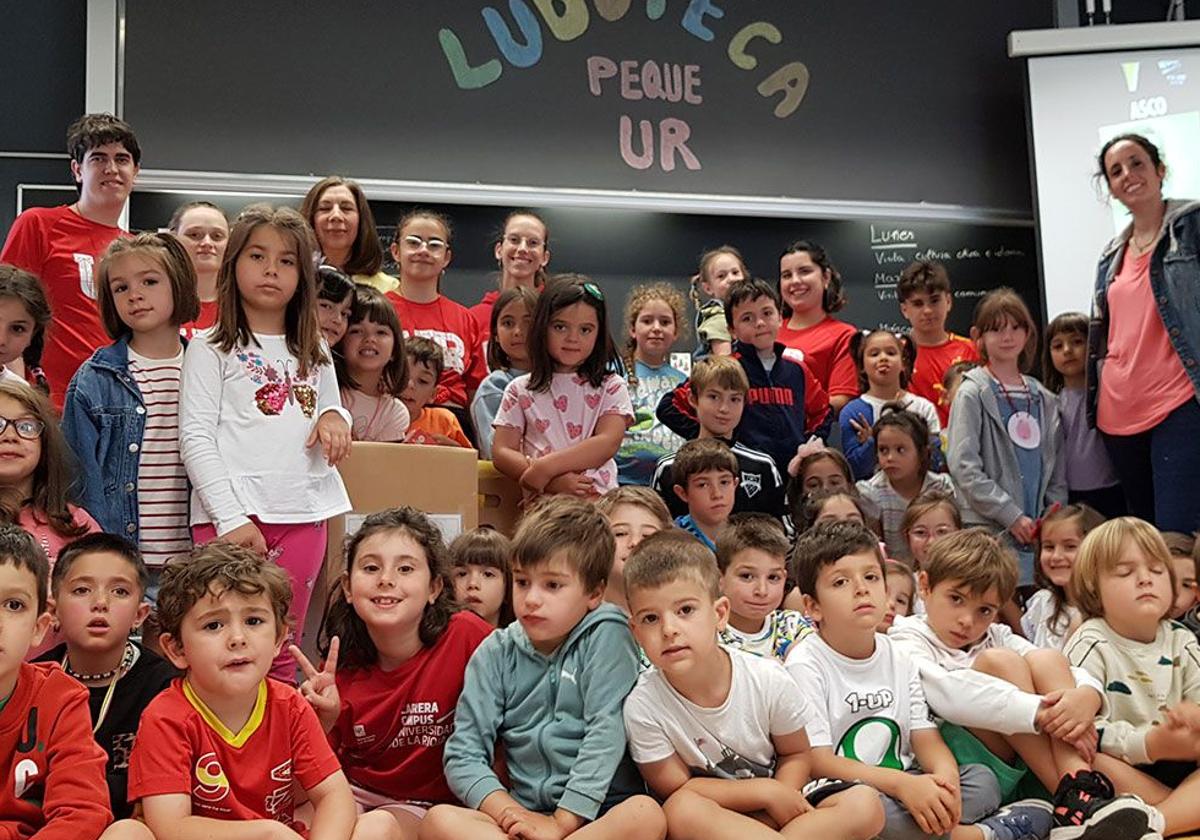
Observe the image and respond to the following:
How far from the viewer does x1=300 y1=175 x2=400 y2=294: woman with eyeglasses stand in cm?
436

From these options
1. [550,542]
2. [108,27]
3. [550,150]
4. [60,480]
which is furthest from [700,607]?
[108,27]

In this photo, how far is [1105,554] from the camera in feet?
10.0

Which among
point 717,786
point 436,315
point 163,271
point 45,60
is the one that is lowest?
point 717,786

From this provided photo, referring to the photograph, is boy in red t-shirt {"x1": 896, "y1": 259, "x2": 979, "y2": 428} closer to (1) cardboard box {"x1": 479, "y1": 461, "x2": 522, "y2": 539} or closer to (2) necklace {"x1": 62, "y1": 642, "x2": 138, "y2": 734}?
(1) cardboard box {"x1": 479, "y1": 461, "x2": 522, "y2": 539}

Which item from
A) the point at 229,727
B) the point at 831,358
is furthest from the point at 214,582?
the point at 831,358

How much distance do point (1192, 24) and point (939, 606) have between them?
190 inches

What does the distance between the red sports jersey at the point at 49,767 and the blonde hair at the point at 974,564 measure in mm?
1823

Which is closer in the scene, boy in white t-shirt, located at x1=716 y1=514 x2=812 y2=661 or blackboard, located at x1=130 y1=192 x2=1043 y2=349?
boy in white t-shirt, located at x1=716 y1=514 x2=812 y2=661

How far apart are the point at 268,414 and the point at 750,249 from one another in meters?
4.08

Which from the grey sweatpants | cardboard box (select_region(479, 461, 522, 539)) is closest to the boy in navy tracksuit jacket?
cardboard box (select_region(479, 461, 522, 539))

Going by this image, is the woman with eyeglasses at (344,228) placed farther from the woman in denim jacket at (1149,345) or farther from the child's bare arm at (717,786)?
the woman in denim jacket at (1149,345)

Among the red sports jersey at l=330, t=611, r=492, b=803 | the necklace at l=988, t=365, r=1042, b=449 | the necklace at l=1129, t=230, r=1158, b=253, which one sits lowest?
the red sports jersey at l=330, t=611, r=492, b=803

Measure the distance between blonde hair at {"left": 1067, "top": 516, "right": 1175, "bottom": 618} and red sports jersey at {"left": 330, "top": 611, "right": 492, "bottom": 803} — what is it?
58.9 inches

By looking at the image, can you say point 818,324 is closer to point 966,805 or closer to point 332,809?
point 966,805
